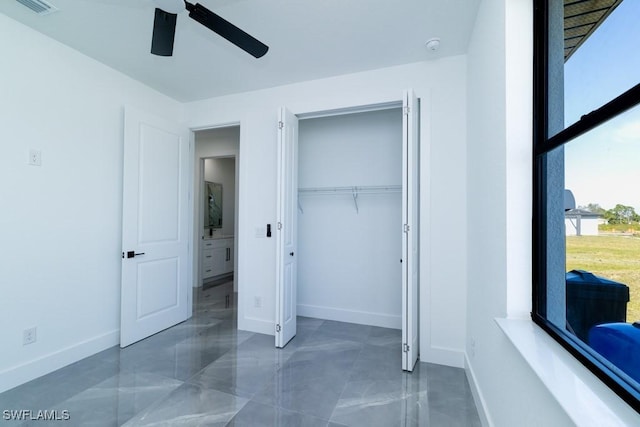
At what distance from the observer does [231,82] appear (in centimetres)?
311

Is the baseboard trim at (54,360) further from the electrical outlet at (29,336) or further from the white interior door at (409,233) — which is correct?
the white interior door at (409,233)

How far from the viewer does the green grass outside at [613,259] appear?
78 centimetres

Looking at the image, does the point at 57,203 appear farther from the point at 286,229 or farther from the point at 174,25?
the point at 286,229

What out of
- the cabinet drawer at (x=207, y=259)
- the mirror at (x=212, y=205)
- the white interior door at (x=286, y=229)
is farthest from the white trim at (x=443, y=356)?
the mirror at (x=212, y=205)

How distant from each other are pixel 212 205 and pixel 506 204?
5.31 m

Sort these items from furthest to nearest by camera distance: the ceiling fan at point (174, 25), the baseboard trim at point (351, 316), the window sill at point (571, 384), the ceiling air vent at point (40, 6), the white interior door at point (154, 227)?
the baseboard trim at point (351, 316) → the white interior door at point (154, 227) → the ceiling air vent at point (40, 6) → the ceiling fan at point (174, 25) → the window sill at point (571, 384)

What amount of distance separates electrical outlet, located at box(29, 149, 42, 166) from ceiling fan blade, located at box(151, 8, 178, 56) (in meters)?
1.45

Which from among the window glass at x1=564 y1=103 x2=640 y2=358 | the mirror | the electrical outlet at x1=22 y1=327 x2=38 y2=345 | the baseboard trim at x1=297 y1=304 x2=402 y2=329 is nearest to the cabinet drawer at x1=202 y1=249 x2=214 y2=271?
the mirror

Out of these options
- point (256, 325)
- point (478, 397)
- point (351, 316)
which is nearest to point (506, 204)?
point (478, 397)

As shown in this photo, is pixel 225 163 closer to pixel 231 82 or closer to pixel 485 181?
pixel 231 82

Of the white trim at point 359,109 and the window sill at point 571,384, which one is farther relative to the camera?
the white trim at point 359,109

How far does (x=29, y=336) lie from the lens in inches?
A: 88.1

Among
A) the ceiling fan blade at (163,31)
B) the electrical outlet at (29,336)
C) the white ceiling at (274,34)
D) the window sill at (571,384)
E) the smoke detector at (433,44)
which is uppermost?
the white ceiling at (274,34)

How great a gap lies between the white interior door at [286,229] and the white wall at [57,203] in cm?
169
